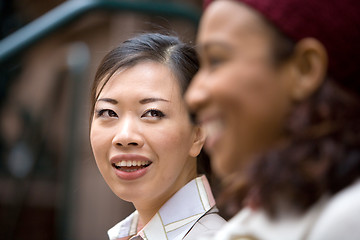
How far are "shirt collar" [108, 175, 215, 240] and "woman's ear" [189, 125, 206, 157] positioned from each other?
0.31 ft

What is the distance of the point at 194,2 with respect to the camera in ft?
17.9

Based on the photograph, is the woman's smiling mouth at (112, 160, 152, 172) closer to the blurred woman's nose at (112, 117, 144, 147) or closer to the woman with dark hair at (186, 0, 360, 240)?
the blurred woman's nose at (112, 117, 144, 147)

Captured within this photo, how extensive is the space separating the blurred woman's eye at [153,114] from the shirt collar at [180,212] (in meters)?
0.24

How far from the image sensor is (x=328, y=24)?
1093mm

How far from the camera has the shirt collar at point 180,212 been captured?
1.78 metres

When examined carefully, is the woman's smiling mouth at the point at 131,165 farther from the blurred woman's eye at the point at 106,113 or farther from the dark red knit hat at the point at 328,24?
the dark red knit hat at the point at 328,24

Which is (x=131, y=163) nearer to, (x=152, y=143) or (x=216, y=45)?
(x=152, y=143)

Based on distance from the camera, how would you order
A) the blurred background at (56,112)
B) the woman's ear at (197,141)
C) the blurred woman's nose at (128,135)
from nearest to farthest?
the blurred woman's nose at (128,135)
the woman's ear at (197,141)
the blurred background at (56,112)

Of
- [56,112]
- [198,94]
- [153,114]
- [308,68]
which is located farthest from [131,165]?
[56,112]

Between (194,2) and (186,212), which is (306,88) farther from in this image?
(194,2)

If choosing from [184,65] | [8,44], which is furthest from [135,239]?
[8,44]

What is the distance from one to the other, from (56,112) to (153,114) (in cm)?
451

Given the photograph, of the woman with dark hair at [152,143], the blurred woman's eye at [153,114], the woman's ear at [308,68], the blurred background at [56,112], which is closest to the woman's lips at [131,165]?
the woman with dark hair at [152,143]

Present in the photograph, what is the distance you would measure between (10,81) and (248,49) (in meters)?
3.75
